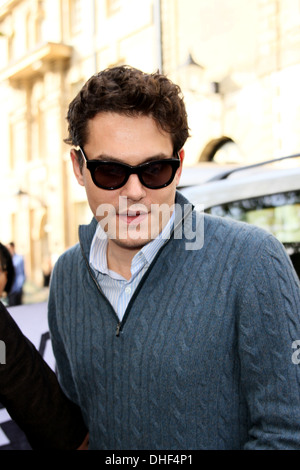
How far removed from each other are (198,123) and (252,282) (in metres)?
9.45

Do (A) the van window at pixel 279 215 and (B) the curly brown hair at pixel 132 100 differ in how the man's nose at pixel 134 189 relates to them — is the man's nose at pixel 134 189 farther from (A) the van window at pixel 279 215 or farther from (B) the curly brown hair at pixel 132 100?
(A) the van window at pixel 279 215

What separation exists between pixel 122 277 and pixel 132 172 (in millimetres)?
349

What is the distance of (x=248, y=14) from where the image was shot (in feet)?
29.9

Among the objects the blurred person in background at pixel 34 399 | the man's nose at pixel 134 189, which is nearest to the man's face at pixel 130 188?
the man's nose at pixel 134 189

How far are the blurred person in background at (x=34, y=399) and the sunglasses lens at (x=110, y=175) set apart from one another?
0.46 meters

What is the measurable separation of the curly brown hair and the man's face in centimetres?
2

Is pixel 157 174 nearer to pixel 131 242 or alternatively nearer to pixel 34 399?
pixel 131 242

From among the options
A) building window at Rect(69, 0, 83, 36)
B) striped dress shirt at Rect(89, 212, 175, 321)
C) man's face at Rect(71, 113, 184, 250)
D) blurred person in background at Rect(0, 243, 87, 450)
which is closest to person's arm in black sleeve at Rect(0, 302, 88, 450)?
blurred person in background at Rect(0, 243, 87, 450)

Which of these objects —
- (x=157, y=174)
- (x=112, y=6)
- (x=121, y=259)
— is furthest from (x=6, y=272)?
(x=112, y=6)

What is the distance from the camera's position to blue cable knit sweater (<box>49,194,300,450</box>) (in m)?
1.25

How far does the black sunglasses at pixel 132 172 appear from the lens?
4.65ft
